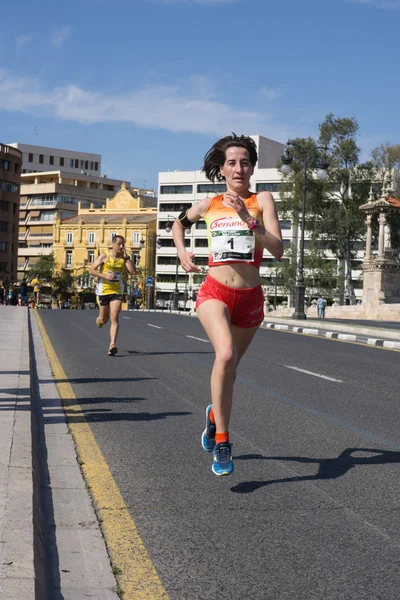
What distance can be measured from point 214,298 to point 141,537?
178 centimetres

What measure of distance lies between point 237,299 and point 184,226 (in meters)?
0.72

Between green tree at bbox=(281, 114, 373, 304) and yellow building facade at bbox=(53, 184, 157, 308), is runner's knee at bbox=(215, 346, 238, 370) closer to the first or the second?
green tree at bbox=(281, 114, 373, 304)

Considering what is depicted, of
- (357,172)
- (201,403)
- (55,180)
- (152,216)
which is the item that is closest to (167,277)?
(152,216)

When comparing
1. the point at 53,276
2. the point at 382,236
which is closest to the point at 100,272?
the point at 382,236

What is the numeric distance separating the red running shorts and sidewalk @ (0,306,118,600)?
1.32 metres

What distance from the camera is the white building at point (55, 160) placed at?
152 meters

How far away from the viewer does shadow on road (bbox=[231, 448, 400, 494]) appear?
209 inches

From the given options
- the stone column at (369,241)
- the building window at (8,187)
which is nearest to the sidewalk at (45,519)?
the stone column at (369,241)

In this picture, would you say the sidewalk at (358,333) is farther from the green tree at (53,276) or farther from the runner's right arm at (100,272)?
the green tree at (53,276)

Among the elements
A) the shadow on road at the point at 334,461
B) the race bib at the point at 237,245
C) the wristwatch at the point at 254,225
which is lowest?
the shadow on road at the point at 334,461

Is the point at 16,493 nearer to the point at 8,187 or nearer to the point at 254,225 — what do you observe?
the point at 254,225

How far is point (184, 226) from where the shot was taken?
5.96 metres

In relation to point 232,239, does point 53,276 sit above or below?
above

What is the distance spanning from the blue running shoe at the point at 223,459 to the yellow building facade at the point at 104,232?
105719 millimetres
